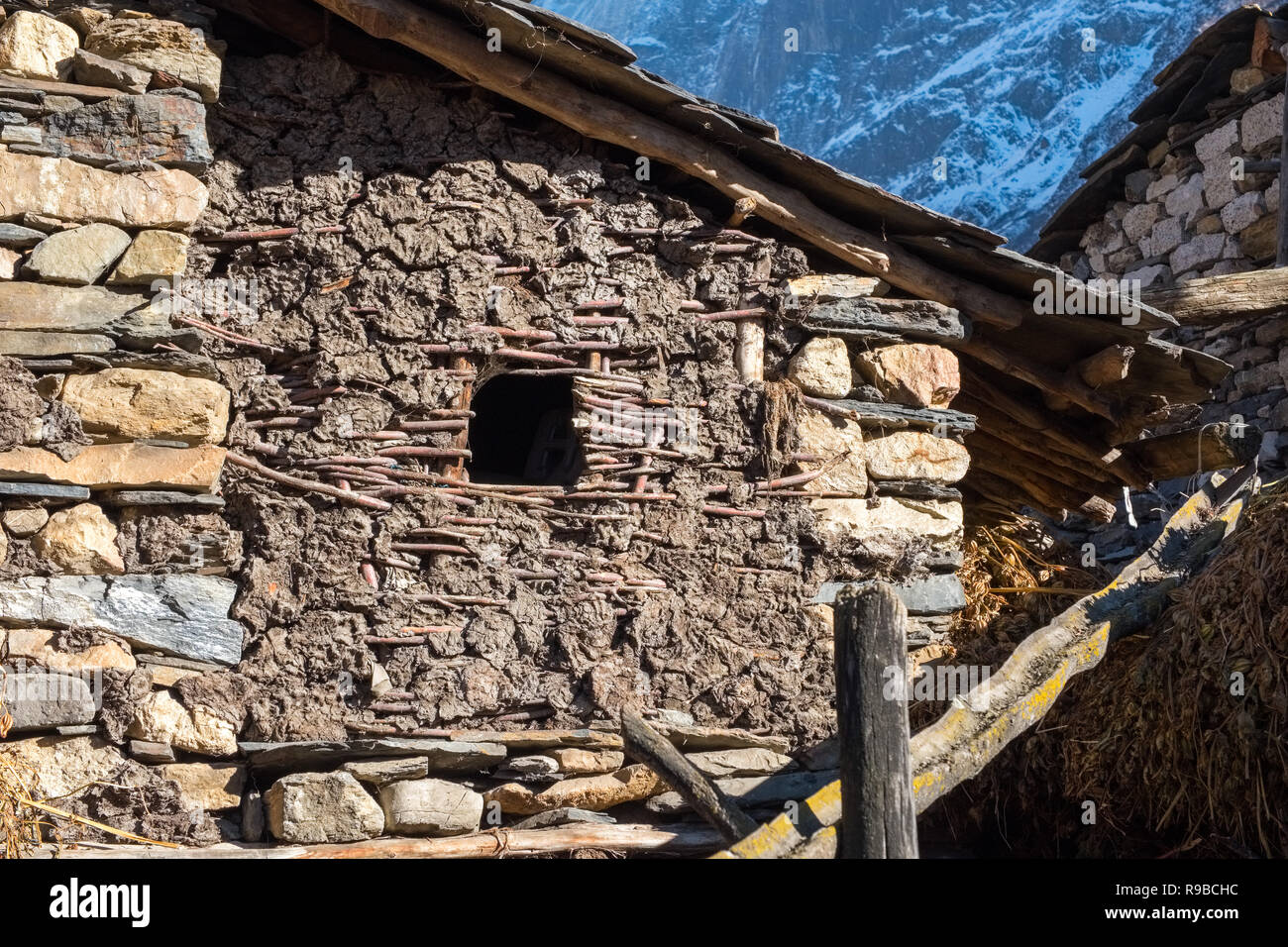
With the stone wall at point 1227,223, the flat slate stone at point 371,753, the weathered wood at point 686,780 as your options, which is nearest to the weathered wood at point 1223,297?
the stone wall at point 1227,223

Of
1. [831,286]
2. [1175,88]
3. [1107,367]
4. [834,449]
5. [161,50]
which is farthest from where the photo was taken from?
[1175,88]

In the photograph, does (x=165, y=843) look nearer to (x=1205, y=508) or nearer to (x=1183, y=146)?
(x=1205, y=508)

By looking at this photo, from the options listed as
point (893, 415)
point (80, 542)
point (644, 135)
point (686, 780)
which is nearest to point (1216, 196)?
point (893, 415)

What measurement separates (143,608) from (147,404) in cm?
74

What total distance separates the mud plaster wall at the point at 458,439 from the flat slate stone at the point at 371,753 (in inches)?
3.2

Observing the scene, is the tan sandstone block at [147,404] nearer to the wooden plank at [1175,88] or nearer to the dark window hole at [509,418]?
the dark window hole at [509,418]

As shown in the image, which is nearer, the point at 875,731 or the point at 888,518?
the point at 875,731

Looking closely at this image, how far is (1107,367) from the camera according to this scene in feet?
19.4

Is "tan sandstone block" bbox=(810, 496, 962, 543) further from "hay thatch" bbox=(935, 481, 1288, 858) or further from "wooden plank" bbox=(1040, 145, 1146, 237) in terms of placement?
"wooden plank" bbox=(1040, 145, 1146, 237)

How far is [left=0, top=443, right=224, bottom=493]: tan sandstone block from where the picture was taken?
175 inches

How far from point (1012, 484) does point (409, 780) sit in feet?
14.1

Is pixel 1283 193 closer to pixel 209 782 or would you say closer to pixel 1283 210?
pixel 1283 210

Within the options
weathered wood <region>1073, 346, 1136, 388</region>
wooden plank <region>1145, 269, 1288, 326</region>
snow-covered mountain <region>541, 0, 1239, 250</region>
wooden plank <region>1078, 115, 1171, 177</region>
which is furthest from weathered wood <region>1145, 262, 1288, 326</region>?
snow-covered mountain <region>541, 0, 1239, 250</region>

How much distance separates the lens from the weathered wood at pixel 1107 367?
19.1ft
